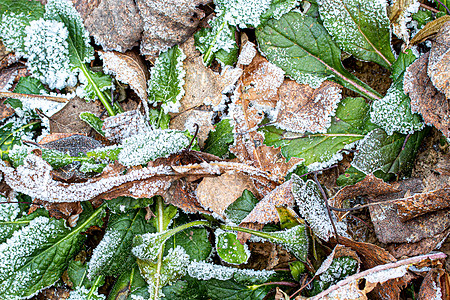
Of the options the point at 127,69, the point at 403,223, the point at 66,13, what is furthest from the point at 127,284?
the point at 66,13

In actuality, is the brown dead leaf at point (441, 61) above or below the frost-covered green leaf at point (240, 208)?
above

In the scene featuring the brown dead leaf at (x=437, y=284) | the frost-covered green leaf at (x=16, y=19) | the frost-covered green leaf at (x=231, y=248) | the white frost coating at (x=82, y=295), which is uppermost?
the frost-covered green leaf at (x=16, y=19)

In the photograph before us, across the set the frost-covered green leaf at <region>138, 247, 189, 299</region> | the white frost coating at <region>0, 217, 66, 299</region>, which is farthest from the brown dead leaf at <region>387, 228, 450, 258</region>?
the white frost coating at <region>0, 217, 66, 299</region>

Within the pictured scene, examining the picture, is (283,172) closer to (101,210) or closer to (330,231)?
(330,231)

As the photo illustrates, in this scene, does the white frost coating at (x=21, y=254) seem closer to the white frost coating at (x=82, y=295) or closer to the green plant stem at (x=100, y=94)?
the white frost coating at (x=82, y=295)

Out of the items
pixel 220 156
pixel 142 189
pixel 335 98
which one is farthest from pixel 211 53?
pixel 142 189

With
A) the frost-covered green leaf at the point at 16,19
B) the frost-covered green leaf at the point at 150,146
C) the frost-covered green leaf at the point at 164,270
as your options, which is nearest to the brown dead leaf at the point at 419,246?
the frost-covered green leaf at the point at 164,270

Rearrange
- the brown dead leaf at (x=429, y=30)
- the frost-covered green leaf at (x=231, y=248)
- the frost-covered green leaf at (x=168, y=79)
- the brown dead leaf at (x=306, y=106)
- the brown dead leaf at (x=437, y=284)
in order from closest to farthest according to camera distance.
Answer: the brown dead leaf at (x=437, y=284) → the brown dead leaf at (x=429, y=30) → the frost-covered green leaf at (x=231, y=248) → the brown dead leaf at (x=306, y=106) → the frost-covered green leaf at (x=168, y=79)
